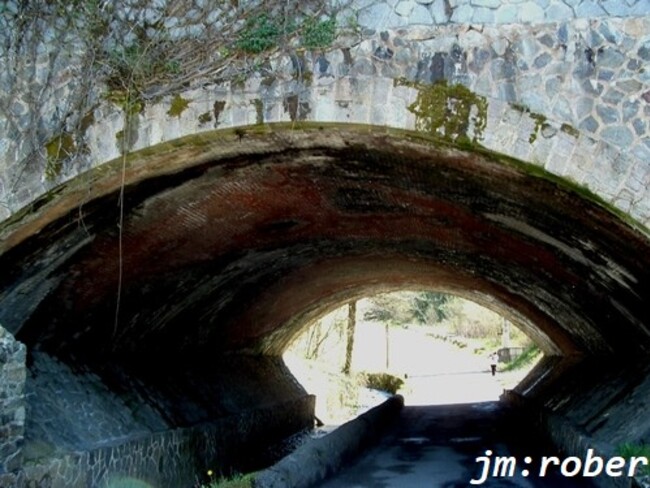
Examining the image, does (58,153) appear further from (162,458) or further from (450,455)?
(450,455)

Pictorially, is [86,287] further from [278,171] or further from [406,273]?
[406,273]

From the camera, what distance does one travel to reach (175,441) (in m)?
12.3

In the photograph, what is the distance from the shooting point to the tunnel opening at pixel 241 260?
8.63 m

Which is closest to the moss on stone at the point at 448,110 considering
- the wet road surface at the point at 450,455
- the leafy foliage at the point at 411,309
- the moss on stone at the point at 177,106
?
the moss on stone at the point at 177,106

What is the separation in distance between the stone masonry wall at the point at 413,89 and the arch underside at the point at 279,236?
9.4 inches

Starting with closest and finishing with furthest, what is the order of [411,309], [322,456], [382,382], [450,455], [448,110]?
[448,110], [322,456], [450,455], [382,382], [411,309]

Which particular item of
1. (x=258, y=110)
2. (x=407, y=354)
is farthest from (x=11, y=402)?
(x=407, y=354)

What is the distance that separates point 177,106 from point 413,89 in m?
2.20

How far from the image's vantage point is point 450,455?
15172 millimetres

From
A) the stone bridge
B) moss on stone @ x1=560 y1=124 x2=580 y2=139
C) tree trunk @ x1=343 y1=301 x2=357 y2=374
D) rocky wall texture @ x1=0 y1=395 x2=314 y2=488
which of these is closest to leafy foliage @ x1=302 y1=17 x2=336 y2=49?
the stone bridge

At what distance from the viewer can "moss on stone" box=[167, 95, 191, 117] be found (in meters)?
8.27

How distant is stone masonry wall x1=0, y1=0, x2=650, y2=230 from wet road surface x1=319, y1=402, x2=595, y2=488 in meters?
5.43

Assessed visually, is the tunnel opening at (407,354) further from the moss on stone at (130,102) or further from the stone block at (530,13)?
the stone block at (530,13)

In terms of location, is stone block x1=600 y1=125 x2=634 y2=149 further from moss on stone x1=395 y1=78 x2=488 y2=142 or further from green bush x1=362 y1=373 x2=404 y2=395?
green bush x1=362 y1=373 x2=404 y2=395
